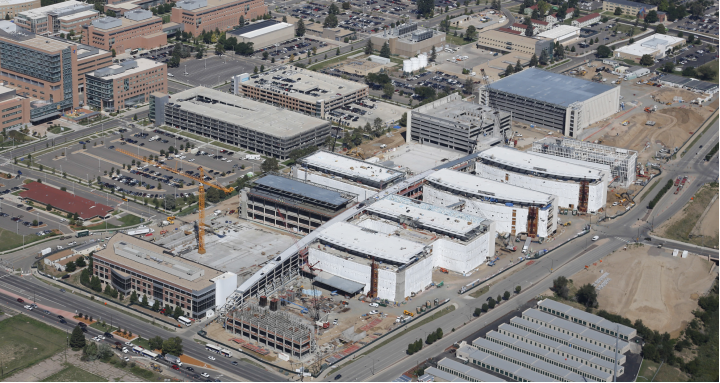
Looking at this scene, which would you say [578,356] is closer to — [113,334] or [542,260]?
[542,260]

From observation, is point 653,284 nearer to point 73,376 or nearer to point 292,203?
point 292,203

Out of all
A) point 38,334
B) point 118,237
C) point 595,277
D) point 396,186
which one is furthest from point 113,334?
point 595,277

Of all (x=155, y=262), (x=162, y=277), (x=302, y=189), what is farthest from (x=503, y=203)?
(x=162, y=277)

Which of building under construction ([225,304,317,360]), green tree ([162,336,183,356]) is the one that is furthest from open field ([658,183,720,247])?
green tree ([162,336,183,356])

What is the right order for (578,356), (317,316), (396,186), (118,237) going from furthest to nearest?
(396,186), (118,237), (317,316), (578,356)

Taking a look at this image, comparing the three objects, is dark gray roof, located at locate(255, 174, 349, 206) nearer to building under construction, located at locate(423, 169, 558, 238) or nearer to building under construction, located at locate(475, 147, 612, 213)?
building under construction, located at locate(423, 169, 558, 238)

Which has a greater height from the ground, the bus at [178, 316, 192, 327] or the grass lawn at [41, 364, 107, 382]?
the bus at [178, 316, 192, 327]

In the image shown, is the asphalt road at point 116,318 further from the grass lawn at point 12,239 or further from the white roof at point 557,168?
the white roof at point 557,168

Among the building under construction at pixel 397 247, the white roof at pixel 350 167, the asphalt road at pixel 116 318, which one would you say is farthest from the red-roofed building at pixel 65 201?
the building under construction at pixel 397 247
